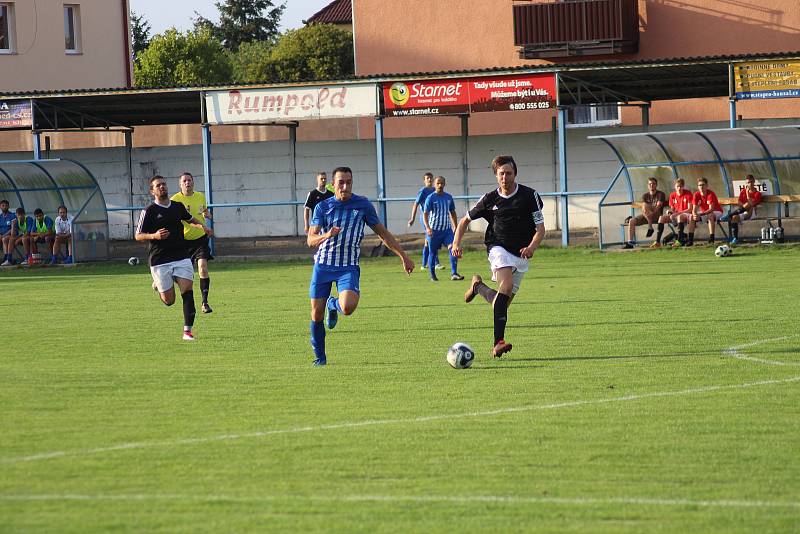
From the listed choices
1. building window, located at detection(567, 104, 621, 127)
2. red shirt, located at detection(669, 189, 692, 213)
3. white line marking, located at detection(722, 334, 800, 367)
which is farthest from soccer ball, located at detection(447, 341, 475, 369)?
building window, located at detection(567, 104, 621, 127)

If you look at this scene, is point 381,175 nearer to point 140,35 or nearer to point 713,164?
point 713,164

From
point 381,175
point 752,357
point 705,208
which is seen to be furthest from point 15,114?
point 752,357

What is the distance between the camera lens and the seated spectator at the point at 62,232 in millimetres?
30047

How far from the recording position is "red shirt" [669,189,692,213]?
2748cm

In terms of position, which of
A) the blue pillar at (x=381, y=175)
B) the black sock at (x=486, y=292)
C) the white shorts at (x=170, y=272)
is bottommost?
the black sock at (x=486, y=292)

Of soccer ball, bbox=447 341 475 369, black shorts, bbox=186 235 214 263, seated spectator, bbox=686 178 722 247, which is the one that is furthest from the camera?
seated spectator, bbox=686 178 722 247

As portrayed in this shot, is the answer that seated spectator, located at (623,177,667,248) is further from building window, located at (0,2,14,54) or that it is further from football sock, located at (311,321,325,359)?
building window, located at (0,2,14,54)

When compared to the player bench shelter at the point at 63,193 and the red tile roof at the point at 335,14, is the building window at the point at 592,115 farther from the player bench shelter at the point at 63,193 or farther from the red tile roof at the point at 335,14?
the red tile roof at the point at 335,14

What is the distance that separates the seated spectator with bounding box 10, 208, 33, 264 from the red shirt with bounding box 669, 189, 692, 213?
1543 cm

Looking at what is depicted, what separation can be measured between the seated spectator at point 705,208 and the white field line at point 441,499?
2139 centimetres

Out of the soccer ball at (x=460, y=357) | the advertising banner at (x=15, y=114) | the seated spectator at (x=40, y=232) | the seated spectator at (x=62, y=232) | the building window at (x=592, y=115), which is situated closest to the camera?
the soccer ball at (x=460, y=357)

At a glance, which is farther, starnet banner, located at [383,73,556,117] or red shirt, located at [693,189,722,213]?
starnet banner, located at [383,73,556,117]

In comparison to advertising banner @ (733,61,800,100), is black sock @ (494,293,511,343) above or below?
below

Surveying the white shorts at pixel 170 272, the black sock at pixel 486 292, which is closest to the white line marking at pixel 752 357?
the black sock at pixel 486 292
